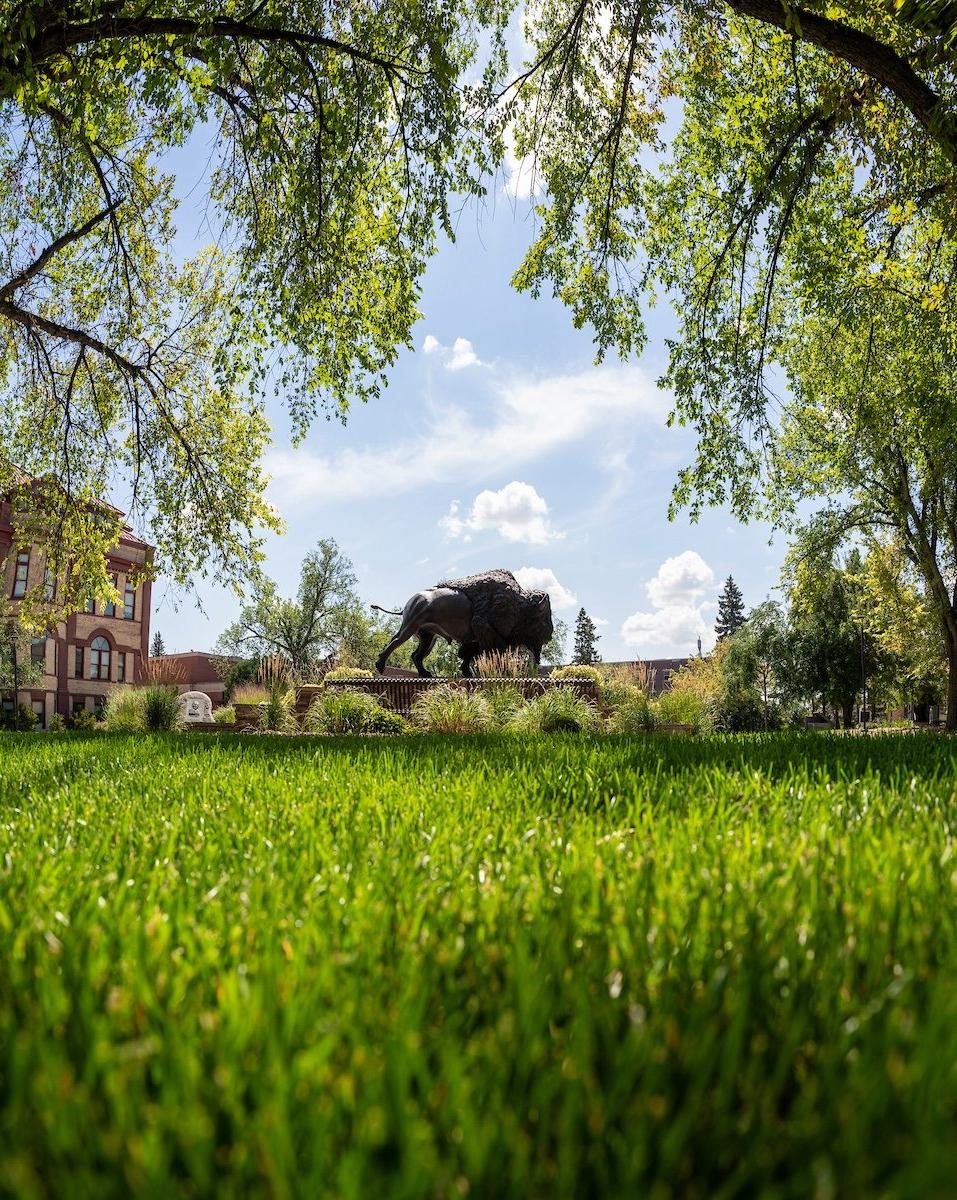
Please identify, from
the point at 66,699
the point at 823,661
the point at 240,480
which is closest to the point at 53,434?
the point at 240,480

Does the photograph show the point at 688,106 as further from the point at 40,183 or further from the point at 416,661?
the point at 416,661

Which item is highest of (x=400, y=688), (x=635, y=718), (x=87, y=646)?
(x=87, y=646)

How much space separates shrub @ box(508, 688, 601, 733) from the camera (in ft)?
42.0

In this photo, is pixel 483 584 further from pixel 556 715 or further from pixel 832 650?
pixel 832 650

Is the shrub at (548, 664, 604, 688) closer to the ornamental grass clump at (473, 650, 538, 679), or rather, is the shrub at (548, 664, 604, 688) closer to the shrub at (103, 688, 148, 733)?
the ornamental grass clump at (473, 650, 538, 679)

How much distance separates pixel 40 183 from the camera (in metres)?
11.5

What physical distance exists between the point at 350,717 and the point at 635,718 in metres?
5.22

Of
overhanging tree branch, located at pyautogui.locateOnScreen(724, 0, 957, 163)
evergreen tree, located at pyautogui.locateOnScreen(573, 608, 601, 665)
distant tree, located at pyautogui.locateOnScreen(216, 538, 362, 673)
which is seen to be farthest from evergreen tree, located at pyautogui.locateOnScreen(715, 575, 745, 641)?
overhanging tree branch, located at pyautogui.locateOnScreen(724, 0, 957, 163)

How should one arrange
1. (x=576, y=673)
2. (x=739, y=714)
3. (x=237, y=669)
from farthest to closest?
(x=237, y=669), (x=739, y=714), (x=576, y=673)

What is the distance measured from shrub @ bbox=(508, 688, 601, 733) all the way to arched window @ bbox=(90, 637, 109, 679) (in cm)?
4322

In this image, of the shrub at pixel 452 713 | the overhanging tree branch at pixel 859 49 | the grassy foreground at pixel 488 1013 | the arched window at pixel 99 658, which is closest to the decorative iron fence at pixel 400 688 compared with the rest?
the shrub at pixel 452 713

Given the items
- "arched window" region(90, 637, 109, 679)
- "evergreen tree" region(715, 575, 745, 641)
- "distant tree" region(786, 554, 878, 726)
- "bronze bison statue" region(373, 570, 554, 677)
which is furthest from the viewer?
"evergreen tree" region(715, 575, 745, 641)

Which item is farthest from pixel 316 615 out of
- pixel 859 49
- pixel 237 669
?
pixel 859 49

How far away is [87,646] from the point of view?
49125 millimetres
